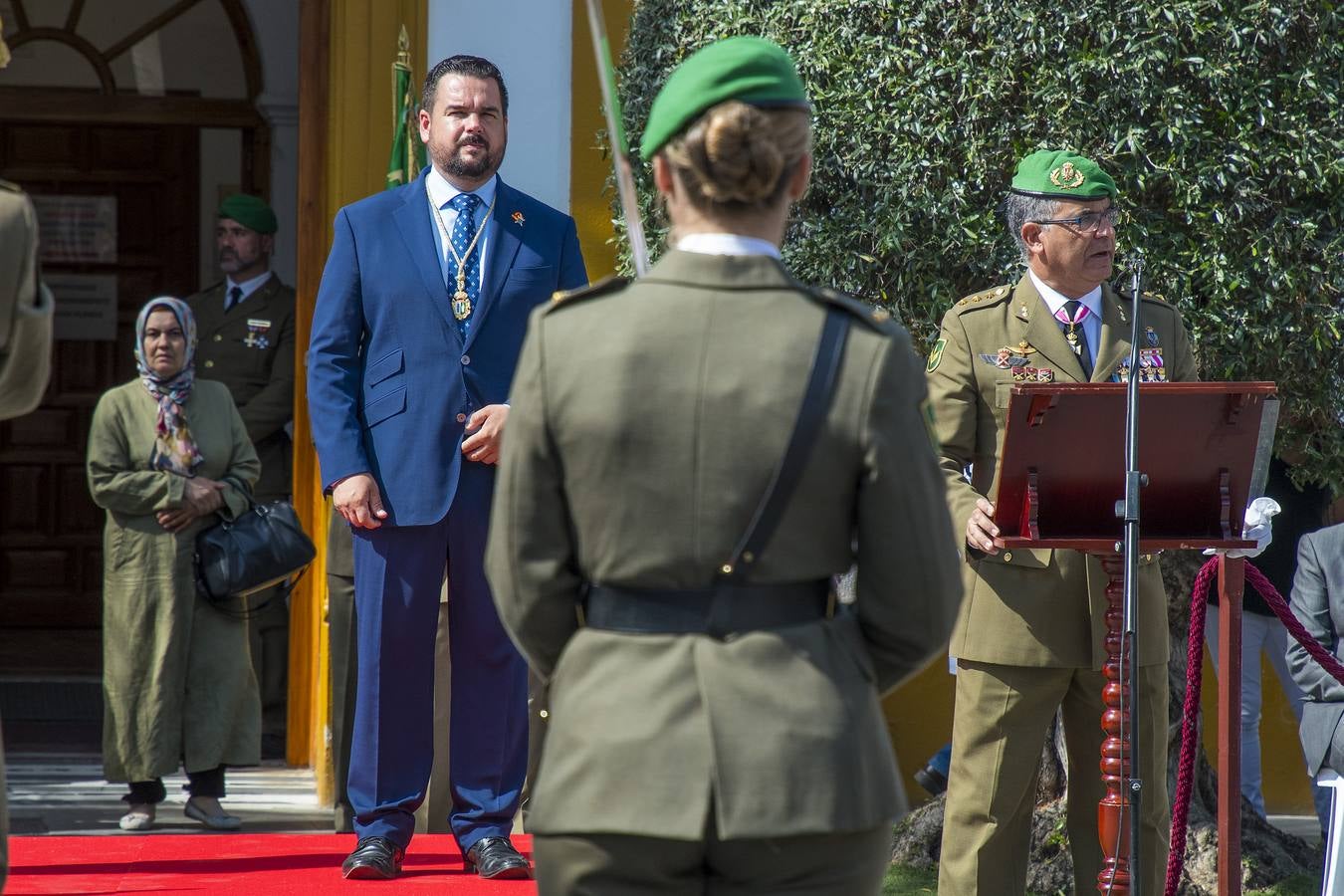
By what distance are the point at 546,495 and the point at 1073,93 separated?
11.4 ft

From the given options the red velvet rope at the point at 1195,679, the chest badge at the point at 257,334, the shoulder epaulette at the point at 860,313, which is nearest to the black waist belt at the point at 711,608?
the shoulder epaulette at the point at 860,313

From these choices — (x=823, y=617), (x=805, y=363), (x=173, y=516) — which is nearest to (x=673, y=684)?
(x=823, y=617)

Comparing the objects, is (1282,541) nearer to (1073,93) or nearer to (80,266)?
(1073,93)

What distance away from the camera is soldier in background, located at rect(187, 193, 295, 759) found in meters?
8.31

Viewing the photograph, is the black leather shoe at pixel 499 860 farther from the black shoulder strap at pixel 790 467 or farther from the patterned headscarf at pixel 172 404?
the patterned headscarf at pixel 172 404

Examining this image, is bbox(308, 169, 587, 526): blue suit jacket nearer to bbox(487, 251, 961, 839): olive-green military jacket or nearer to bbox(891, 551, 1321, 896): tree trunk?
bbox(487, 251, 961, 839): olive-green military jacket

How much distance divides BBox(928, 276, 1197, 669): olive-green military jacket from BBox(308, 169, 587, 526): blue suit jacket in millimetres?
1046

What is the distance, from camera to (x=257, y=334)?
8.39 metres

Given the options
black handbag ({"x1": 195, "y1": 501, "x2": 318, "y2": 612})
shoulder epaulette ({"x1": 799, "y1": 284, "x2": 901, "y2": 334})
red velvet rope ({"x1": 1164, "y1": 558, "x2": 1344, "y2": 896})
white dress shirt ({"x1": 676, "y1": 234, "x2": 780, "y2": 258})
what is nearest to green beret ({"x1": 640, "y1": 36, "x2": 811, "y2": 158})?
white dress shirt ({"x1": 676, "y1": 234, "x2": 780, "y2": 258})

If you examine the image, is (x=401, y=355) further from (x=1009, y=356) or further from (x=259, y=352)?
(x=259, y=352)

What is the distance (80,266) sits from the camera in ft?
34.6

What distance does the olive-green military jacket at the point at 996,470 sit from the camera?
14.1ft

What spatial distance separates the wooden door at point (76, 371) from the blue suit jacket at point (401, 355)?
20.6 feet

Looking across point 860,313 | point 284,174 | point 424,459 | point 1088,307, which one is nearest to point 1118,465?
point 1088,307
